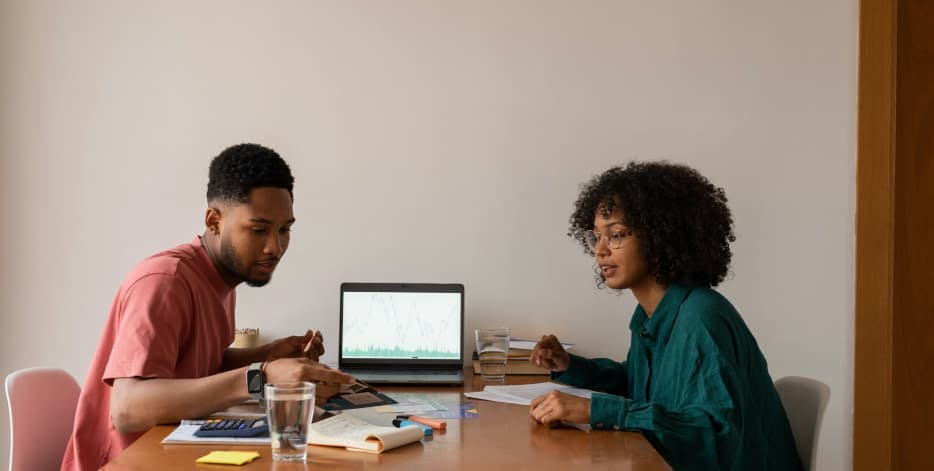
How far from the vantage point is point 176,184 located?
2693 mm

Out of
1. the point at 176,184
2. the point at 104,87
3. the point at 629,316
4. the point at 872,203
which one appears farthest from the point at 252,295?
the point at 872,203

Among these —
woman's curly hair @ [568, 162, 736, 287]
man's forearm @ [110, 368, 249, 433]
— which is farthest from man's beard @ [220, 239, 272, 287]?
woman's curly hair @ [568, 162, 736, 287]

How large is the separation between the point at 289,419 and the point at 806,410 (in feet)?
3.81

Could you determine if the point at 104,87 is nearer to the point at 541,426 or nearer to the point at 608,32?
the point at 608,32

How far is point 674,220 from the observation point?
2000mm

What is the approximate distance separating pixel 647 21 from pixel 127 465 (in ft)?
6.55

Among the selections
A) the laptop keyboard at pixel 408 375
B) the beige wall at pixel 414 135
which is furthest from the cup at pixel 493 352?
the beige wall at pixel 414 135

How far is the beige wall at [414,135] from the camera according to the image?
8.78 feet

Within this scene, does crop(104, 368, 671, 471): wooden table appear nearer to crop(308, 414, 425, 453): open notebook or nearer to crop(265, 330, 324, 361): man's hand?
crop(308, 414, 425, 453): open notebook

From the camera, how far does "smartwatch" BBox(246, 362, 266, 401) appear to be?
5.43ft

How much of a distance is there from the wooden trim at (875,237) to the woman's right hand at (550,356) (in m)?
0.97

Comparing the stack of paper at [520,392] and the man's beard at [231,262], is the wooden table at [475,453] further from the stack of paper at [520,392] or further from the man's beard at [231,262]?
the man's beard at [231,262]

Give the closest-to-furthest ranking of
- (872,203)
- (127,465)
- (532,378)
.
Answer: (127,465) < (532,378) < (872,203)

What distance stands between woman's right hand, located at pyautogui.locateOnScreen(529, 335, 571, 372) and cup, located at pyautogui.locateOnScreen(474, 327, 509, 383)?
0.09 metres
